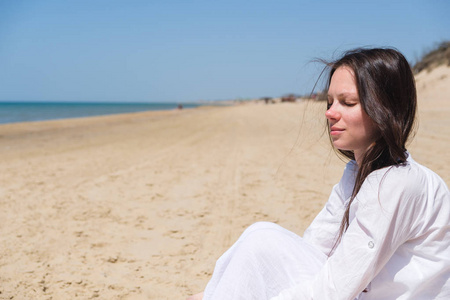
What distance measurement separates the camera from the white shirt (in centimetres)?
112

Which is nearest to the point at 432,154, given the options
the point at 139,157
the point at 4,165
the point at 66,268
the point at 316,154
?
the point at 316,154

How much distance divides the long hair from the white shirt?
94 millimetres

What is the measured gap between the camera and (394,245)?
1.14 m

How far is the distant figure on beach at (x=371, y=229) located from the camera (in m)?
1.13

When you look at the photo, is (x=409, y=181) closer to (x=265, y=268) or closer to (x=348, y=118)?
(x=348, y=118)

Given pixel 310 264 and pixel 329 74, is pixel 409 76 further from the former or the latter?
pixel 310 264

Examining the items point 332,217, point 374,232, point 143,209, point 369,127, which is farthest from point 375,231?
point 143,209

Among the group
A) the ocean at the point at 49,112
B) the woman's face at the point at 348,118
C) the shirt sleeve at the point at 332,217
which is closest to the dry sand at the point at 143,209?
the shirt sleeve at the point at 332,217

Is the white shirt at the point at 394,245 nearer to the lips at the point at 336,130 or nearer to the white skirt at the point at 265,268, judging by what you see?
the white skirt at the point at 265,268

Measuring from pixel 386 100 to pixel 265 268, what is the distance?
71 cm

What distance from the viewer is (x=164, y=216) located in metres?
4.24

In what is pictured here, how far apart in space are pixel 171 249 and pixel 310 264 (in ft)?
7.24

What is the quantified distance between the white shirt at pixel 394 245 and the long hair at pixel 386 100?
0.09 m

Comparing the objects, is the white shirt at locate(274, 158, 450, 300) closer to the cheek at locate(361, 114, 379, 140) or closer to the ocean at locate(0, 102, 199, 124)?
the cheek at locate(361, 114, 379, 140)
